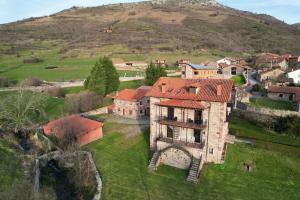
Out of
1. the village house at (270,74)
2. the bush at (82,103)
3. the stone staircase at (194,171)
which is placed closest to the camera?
the stone staircase at (194,171)

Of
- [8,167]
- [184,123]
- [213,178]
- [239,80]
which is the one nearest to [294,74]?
[239,80]

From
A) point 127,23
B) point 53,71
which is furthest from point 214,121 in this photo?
point 127,23

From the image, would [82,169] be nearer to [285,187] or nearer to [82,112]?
[285,187]

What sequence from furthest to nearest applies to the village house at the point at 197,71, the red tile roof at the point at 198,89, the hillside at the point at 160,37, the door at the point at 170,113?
the hillside at the point at 160,37, the village house at the point at 197,71, the door at the point at 170,113, the red tile roof at the point at 198,89

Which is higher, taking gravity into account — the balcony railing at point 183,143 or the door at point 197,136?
the door at point 197,136

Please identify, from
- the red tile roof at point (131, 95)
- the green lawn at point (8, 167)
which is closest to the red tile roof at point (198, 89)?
the red tile roof at point (131, 95)

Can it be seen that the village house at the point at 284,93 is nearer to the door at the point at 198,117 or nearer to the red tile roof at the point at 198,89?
the red tile roof at the point at 198,89

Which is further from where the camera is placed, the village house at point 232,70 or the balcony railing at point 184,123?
the village house at point 232,70
